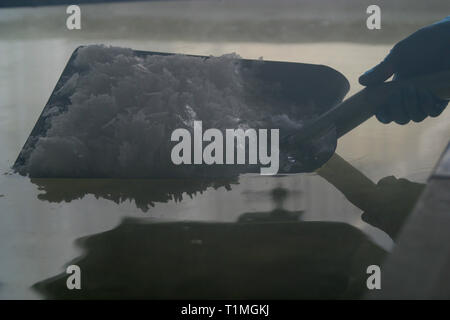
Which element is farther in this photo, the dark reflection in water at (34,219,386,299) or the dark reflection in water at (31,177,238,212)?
the dark reflection in water at (31,177,238,212)

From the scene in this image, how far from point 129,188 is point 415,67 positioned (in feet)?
2.26

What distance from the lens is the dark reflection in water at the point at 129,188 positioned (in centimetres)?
108

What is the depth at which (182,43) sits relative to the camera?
2590 mm

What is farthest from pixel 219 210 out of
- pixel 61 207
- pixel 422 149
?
pixel 422 149

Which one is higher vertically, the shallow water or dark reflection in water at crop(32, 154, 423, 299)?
the shallow water

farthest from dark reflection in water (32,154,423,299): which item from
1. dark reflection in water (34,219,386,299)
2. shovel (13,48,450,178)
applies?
shovel (13,48,450,178)

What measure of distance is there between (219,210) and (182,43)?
5.58 feet

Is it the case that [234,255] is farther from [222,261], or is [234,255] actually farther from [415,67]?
[415,67]

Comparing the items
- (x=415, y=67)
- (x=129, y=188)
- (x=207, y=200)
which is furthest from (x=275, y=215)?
(x=415, y=67)

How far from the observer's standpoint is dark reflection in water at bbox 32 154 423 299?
79cm

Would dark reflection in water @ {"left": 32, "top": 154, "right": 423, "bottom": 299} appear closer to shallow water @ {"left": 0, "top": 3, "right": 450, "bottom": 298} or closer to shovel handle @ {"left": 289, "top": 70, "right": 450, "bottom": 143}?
shallow water @ {"left": 0, "top": 3, "right": 450, "bottom": 298}
